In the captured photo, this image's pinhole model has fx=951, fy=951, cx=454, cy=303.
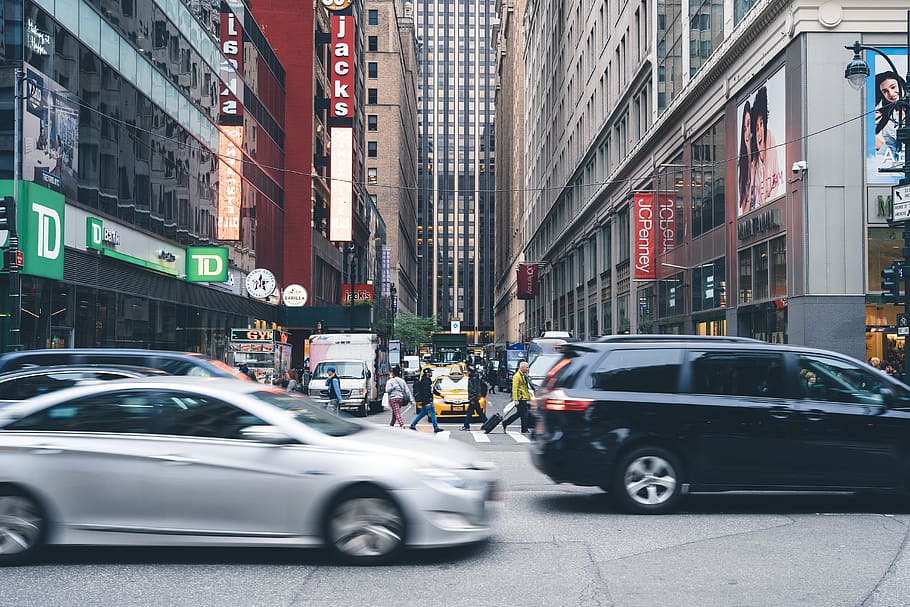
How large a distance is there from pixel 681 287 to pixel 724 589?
3237 cm

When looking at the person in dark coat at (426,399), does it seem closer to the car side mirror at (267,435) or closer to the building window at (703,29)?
the car side mirror at (267,435)

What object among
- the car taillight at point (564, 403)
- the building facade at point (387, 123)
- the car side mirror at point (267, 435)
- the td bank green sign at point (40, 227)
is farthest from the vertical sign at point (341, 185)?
the building facade at point (387, 123)

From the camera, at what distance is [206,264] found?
36.0 metres

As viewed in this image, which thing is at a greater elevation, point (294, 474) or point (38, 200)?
point (38, 200)

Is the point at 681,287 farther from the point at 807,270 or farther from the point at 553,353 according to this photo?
the point at 807,270

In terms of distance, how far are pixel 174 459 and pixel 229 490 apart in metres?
0.51

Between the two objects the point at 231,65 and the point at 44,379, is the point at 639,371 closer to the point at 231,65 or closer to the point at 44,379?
the point at 44,379

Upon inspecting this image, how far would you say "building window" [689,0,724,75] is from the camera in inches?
1287

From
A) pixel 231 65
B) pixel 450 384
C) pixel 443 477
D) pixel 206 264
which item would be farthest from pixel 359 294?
pixel 443 477

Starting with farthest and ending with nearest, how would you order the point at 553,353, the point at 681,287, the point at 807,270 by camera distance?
the point at 681,287
the point at 553,353
the point at 807,270

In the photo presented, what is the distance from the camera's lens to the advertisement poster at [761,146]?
27.1 meters

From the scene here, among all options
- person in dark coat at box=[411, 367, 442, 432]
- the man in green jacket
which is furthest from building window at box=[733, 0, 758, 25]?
person in dark coat at box=[411, 367, 442, 432]

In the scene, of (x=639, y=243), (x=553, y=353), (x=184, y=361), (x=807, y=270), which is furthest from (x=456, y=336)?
(x=184, y=361)

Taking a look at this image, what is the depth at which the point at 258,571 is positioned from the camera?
7.55 m
